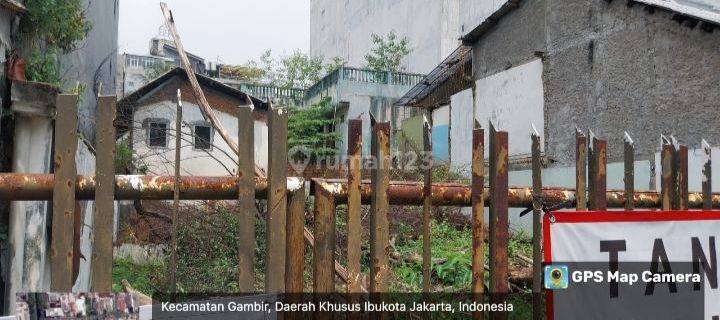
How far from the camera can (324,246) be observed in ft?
7.70

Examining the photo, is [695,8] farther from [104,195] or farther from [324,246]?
[104,195]

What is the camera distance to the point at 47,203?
11.6 ft

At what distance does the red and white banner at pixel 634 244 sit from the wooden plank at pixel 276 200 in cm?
130

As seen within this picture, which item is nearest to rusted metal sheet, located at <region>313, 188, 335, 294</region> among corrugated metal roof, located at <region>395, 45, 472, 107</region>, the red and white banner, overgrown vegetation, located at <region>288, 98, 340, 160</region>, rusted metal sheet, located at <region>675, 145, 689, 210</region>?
the red and white banner

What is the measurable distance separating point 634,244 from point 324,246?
1603 mm

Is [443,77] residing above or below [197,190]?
above

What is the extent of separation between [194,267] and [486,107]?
29.2 feet

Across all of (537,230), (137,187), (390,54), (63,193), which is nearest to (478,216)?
(537,230)

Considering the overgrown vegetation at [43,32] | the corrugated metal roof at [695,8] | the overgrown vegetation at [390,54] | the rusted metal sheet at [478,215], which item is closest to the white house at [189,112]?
the overgrown vegetation at [390,54]

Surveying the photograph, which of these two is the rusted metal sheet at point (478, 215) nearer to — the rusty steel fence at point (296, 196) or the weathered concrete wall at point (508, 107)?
the rusty steel fence at point (296, 196)

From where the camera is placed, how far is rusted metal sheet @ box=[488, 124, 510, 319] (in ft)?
8.36

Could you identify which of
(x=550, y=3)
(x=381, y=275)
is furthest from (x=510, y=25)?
(x=381, y=275)

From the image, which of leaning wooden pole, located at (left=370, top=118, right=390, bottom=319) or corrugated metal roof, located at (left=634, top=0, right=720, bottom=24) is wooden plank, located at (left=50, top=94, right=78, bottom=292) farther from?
corrugated metal roof, located at (left=634, top=0, right=720, bottom=24)

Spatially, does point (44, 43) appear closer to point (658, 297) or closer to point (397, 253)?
point (658, 297)
